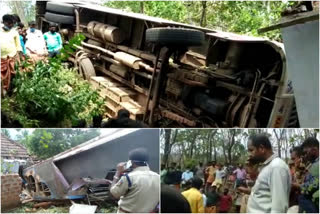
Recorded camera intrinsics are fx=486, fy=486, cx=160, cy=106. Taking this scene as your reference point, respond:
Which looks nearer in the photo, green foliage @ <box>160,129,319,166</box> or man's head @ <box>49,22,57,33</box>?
green foliage @ <box>160,129,319,166</box>

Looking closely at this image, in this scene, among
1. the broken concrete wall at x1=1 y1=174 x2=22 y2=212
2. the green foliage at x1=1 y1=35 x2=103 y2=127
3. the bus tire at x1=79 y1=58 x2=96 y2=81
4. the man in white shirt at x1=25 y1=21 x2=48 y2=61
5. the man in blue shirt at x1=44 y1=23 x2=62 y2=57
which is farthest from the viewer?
the bus tire at x1=79 y1=58 x2=96 y2=81

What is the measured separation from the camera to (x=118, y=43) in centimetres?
881

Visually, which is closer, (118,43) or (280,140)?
(280,140)

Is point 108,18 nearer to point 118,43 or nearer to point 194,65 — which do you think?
point 118,43

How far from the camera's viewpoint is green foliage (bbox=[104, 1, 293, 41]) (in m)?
9.84

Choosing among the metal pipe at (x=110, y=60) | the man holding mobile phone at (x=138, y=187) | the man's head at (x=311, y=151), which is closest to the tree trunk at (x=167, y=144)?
the man holding mobile phone at (x=138, y=187)

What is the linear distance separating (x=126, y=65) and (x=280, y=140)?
12.9 ft

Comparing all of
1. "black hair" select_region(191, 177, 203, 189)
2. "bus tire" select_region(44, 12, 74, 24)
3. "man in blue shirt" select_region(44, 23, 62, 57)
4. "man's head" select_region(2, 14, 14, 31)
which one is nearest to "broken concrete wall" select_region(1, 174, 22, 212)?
"black hair" select_region(191, 177, 203, 189)

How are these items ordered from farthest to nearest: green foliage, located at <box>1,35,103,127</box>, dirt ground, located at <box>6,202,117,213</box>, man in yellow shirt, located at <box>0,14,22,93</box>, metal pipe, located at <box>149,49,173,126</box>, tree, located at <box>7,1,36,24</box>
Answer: tree, located at <box>7,1,36,24</box>, metal pipe, located at <box>149,49,173,126</box>, man in yellow shirt, located at <box>0,14,22,93</box>, green foliage, located at <box>1,35,103,127</box>, dirt ground, located at <box>6,202,117,213</box>

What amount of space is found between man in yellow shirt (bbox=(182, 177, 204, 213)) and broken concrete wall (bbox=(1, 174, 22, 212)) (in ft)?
5.49

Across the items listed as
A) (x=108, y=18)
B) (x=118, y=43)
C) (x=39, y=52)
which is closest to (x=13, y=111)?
(x=39, y=52)

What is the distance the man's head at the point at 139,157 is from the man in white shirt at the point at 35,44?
3.47 metres

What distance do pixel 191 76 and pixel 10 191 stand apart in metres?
3.09

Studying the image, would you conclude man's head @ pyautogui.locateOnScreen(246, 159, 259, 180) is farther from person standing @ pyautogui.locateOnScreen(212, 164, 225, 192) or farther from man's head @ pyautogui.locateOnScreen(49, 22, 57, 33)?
man's head @ pyautogui.locateOnScreen(49, 22, 57, 33)
